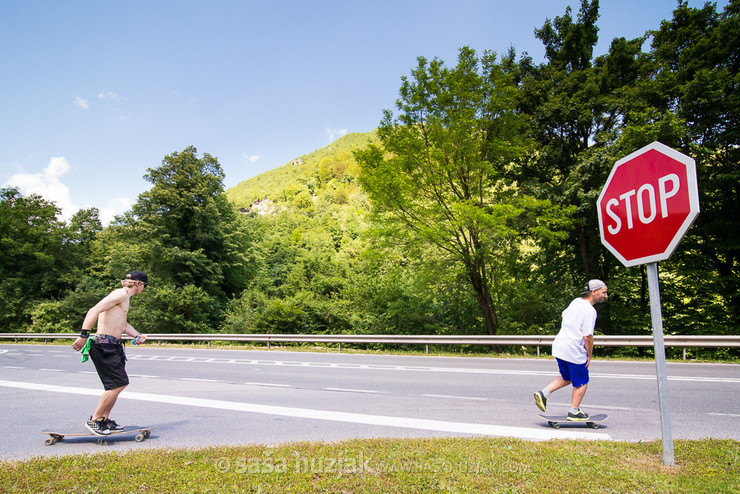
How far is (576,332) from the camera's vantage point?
4.87m

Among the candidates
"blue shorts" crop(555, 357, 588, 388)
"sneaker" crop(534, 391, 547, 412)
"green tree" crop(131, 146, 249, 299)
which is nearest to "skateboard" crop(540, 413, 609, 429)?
"sneaker" crop(534, 391, 547, 412)

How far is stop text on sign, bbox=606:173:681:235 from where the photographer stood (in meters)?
3.13

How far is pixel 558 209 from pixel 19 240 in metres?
44.2

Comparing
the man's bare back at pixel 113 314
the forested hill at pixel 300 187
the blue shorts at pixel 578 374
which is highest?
the forested hill at pixel 300 187

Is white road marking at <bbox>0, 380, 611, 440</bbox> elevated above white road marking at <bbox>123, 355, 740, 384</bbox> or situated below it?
above

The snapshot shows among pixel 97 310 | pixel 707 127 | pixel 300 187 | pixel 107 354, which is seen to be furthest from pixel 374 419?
pixel 300 187

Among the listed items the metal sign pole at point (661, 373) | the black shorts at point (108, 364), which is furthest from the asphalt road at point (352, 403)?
the metal sign pole at point (661, 373)

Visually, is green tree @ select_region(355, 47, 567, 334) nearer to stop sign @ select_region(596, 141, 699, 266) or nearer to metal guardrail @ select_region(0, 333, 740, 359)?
metal guardrail @ select_region(0, 333, 740, 359)

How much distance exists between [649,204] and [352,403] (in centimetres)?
525

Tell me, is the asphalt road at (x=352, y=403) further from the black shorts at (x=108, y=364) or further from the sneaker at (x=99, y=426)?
the black shorts at (x=108, y=364)

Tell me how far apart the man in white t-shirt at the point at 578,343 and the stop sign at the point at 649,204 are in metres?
1.42

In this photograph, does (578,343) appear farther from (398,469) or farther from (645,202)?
(398,469)

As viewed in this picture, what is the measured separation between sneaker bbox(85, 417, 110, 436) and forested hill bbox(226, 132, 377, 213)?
103 meters

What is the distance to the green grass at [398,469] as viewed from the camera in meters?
3.09
